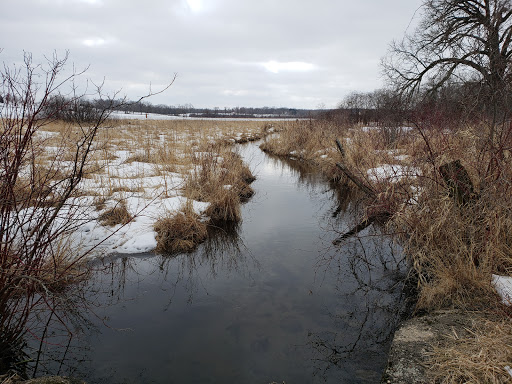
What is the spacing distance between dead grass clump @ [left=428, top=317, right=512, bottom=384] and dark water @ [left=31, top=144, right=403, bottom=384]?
2.01 feet

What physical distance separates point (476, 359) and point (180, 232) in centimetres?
404

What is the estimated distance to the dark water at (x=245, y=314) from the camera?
2.51 m

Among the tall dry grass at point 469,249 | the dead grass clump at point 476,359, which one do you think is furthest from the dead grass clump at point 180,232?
the dead grass clump at point 476,359

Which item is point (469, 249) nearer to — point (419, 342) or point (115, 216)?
point (419, 342)

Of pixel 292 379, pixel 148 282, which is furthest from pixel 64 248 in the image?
pixel 292 379

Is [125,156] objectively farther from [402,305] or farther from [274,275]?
[402,305]

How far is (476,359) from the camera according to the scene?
1863 millimetres

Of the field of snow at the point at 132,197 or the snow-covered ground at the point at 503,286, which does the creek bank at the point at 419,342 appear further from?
the field of snow at the point at 132,197

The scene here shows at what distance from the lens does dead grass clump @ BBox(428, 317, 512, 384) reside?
1710mm

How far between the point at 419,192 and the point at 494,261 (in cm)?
139

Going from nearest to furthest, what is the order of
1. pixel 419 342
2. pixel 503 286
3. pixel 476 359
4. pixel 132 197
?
pixel 476 359
pixel 419 342
pixel 503 286
pixel 132 197

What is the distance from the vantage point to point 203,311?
3258 millimetres

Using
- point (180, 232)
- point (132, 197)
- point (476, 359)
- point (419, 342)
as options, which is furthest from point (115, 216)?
point (476, 359)

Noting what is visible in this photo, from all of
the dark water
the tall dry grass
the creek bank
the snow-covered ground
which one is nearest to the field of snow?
the dark water
